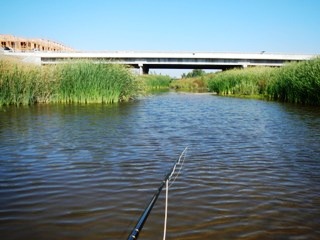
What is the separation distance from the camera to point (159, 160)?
711 centimetres

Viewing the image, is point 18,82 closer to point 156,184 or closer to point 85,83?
point 85,83

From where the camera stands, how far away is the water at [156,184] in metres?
4.03

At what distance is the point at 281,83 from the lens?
1033 inches

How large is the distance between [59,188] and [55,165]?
1.44 m

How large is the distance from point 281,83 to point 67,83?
15.0 m

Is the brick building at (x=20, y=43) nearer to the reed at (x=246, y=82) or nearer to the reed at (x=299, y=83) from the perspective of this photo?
the reed at (x=246, y=82)

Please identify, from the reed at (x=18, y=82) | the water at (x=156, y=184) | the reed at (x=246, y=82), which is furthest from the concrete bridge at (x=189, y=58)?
the water at (x=156, y=184)

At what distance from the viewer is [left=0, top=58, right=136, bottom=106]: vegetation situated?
62.9 feet

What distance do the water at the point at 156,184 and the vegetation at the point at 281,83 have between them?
1204cm

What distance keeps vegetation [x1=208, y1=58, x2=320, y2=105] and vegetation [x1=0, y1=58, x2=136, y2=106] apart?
11.1m

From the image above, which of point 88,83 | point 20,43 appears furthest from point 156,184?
point 20,43

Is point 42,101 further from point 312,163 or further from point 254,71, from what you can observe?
point 254,71

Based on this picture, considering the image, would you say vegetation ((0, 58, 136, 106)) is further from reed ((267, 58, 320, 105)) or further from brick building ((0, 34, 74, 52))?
brick building ((0, 34, 74, 52))

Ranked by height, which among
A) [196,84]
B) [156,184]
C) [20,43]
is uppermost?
[20,43]
